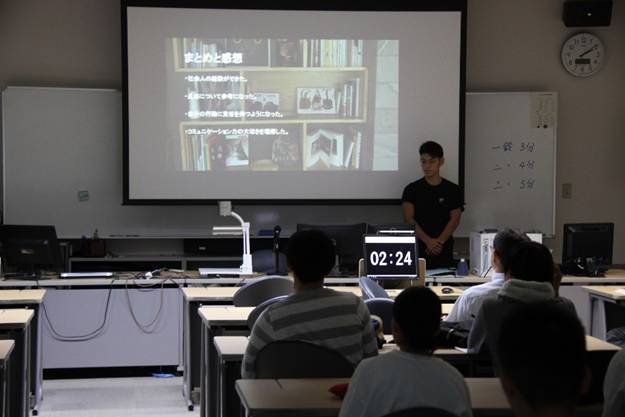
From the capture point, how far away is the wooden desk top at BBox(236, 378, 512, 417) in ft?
9.25

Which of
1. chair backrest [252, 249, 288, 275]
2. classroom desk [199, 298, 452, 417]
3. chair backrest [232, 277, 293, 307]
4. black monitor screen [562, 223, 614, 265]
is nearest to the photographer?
classroom desk [199, 298, 452, 417]

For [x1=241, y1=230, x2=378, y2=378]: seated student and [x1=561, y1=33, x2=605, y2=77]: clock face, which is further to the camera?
[x1=561, y1=33, x2=605, y2=77]: clock face

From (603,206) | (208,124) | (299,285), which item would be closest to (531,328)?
(299,285)

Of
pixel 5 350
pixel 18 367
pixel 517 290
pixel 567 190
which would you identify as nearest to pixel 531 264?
pixel 517 290

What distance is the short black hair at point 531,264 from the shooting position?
12.9 ft

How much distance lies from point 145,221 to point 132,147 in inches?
26.5

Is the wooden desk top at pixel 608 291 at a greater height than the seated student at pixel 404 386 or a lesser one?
lesser

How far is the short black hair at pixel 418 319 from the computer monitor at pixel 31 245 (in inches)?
186

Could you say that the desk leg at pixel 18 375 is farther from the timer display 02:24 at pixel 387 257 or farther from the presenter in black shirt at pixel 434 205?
the presenter in black shirt at pixel 434 205

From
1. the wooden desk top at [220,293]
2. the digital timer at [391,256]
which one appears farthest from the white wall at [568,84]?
the digital timer at [391,256]

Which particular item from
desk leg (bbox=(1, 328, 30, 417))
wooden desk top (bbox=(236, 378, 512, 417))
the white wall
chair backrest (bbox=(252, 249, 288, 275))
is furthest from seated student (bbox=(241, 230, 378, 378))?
the white wall

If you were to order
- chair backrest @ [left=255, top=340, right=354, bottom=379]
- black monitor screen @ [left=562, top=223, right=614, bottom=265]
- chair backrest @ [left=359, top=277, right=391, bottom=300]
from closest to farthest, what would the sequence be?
chair backrest @ [left=255, top=340, right=354, bottom=379] → chair backrest @ [left=359, top=277, right=391, bottom=300] → black monitor screen @ [left=562, top=223, right=614, bottom=265]

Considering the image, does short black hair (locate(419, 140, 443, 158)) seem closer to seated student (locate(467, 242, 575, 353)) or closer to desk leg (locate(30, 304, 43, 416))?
desk leg (locate(30, 304, 43, 416))

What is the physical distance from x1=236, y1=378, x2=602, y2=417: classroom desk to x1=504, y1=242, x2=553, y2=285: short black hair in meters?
0.77
